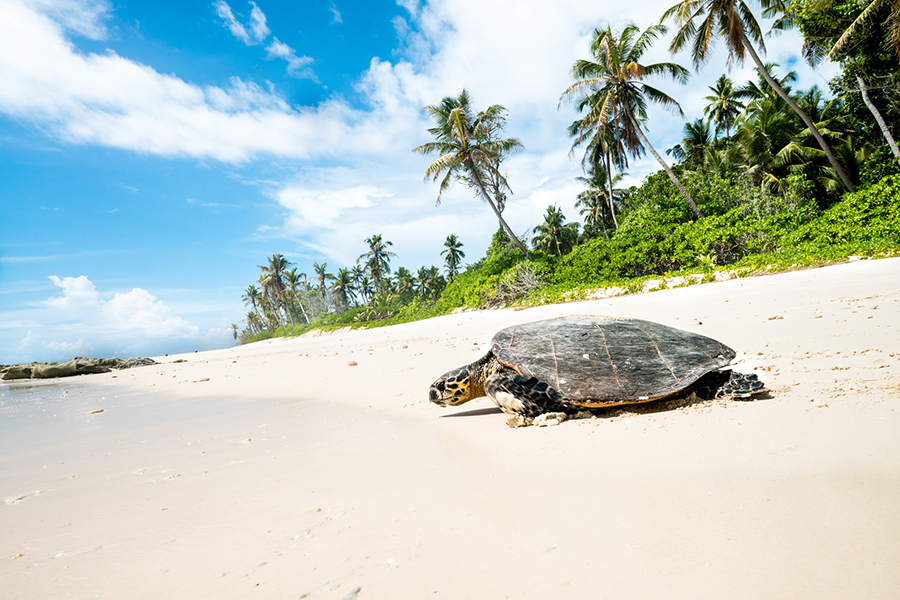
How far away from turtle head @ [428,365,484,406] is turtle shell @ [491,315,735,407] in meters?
0.44

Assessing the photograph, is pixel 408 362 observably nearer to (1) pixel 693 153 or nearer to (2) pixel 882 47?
(2) pixel 882 47

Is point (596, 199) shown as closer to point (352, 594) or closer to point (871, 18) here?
point (871, 18)

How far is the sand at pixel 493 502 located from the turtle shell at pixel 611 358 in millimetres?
247

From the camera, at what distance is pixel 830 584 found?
108 cm

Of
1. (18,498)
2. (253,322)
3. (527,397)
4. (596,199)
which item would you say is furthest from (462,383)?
(253,322)

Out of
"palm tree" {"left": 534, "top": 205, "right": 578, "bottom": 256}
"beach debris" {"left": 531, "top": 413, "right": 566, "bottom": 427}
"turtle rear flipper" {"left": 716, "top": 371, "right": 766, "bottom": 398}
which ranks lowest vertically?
"beach debris" {"left": 531, "top": 413, "right": 566, "bottom": 427}

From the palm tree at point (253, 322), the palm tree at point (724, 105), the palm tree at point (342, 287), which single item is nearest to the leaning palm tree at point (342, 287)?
the palm tree at point (342, 287)

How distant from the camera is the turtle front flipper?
131 inches

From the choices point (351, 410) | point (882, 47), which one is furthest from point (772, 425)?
point (882, 47)

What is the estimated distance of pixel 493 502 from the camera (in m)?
1.92

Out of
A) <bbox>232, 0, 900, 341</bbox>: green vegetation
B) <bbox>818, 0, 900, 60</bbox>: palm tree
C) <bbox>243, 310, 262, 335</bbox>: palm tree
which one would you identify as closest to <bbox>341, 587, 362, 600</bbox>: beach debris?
<bbox>232, 0, 900, 341</bbox>: green vegetation

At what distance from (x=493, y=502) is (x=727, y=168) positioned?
32.8 m

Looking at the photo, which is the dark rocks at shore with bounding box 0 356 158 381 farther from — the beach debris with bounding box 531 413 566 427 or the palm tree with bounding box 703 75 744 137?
the palm tree with bounding box 703 75 744 137

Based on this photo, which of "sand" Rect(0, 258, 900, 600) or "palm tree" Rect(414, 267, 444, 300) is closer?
"sand" Rect(0, 258, 900, 600)
